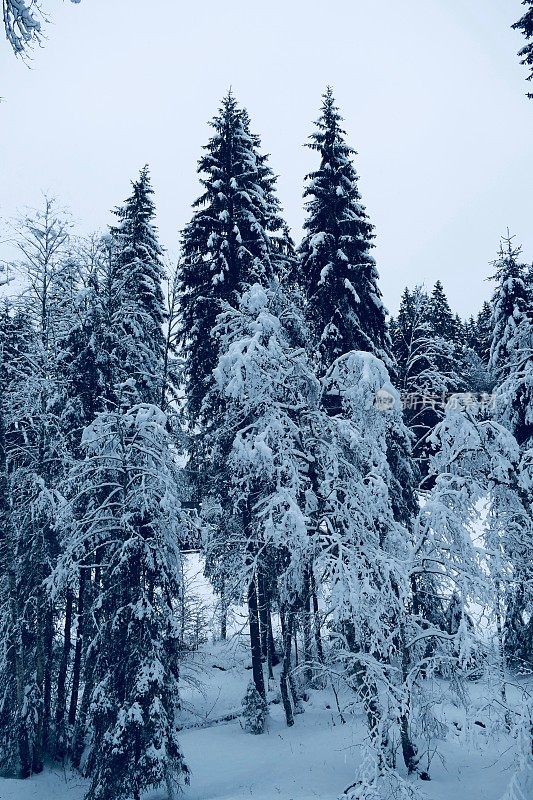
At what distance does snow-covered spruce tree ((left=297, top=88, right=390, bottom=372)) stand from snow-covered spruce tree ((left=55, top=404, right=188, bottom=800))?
6195mm

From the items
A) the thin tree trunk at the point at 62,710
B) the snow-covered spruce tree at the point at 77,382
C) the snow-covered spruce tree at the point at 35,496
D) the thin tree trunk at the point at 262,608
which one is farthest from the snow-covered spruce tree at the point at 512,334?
the thin tree trunk at the point at 62,710

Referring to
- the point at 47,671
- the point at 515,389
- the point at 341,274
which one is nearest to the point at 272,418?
the point at 515,389

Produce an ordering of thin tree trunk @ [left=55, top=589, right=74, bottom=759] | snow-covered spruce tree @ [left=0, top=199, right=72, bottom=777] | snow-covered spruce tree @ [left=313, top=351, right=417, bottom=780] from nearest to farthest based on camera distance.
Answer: snow-covered spruce tree @ [left=313, top=351, right=417, bottom=780] → snow-covered spruce tree @ [left=0, top=199, right=72, bottom=777] → thin tree trunk @ [left=55, top=589, right=74, bottom=759]

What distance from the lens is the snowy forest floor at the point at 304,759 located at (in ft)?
33.7

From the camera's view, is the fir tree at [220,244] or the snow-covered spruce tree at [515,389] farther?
the fir tree at [220,244]

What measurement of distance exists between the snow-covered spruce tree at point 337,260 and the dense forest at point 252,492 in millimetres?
76

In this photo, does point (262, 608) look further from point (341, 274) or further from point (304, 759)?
point (341, 274)

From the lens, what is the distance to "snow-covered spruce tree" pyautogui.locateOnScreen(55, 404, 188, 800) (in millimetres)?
9953

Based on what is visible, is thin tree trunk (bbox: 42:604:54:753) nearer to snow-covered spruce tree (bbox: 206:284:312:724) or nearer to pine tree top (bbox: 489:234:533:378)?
snow-covered spruce tree (bbox: 206:284:312:724)

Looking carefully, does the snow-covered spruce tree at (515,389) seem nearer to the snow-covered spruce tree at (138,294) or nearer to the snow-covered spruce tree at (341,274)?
the snow-covered spruce tree at (341,274)

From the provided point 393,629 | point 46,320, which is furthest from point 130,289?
point 393,629

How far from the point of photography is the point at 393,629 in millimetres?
10633

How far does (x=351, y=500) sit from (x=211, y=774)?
7407mm

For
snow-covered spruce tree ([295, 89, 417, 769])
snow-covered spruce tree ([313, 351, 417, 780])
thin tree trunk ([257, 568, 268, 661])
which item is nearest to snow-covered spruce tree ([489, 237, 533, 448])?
snow-covered spruce tree ([295, 89, 417, 769])
